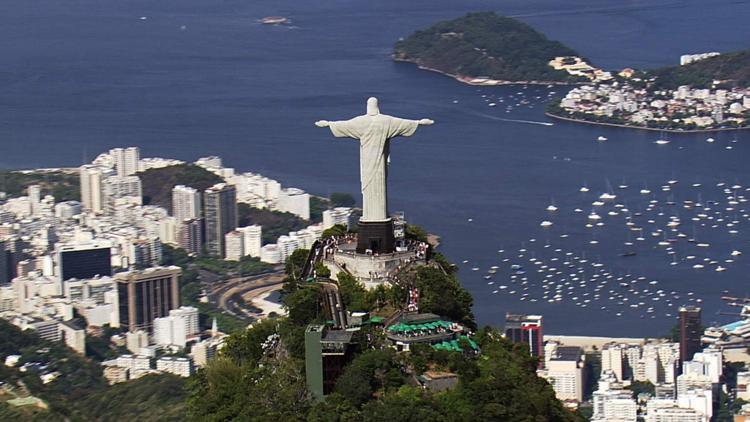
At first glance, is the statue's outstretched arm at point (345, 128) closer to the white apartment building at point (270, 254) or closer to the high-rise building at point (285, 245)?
the high-rise building at point (285, 245)

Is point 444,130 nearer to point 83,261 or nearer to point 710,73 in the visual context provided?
point 710,73

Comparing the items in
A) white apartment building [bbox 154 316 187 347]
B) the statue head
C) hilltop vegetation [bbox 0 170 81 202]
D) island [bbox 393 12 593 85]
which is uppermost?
island [bbox 393 12 593 85]

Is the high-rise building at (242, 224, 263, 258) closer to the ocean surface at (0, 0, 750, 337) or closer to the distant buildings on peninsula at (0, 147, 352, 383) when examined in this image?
the distant buildings on peninsula at (0, 147, 352, 383)

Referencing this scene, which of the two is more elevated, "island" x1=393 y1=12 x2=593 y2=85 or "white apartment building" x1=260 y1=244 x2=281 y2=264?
"island" x1=393 y1=12 x2=593 y2=85

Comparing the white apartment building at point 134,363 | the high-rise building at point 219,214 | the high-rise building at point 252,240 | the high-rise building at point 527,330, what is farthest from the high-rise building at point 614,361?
the high-rise building at point 219,214

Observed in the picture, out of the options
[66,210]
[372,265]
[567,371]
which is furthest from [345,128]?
[66,210]

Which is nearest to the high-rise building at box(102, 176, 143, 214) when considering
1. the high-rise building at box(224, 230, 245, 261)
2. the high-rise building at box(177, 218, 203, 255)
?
the high-rise building at box(177, 218, 203, 255)
